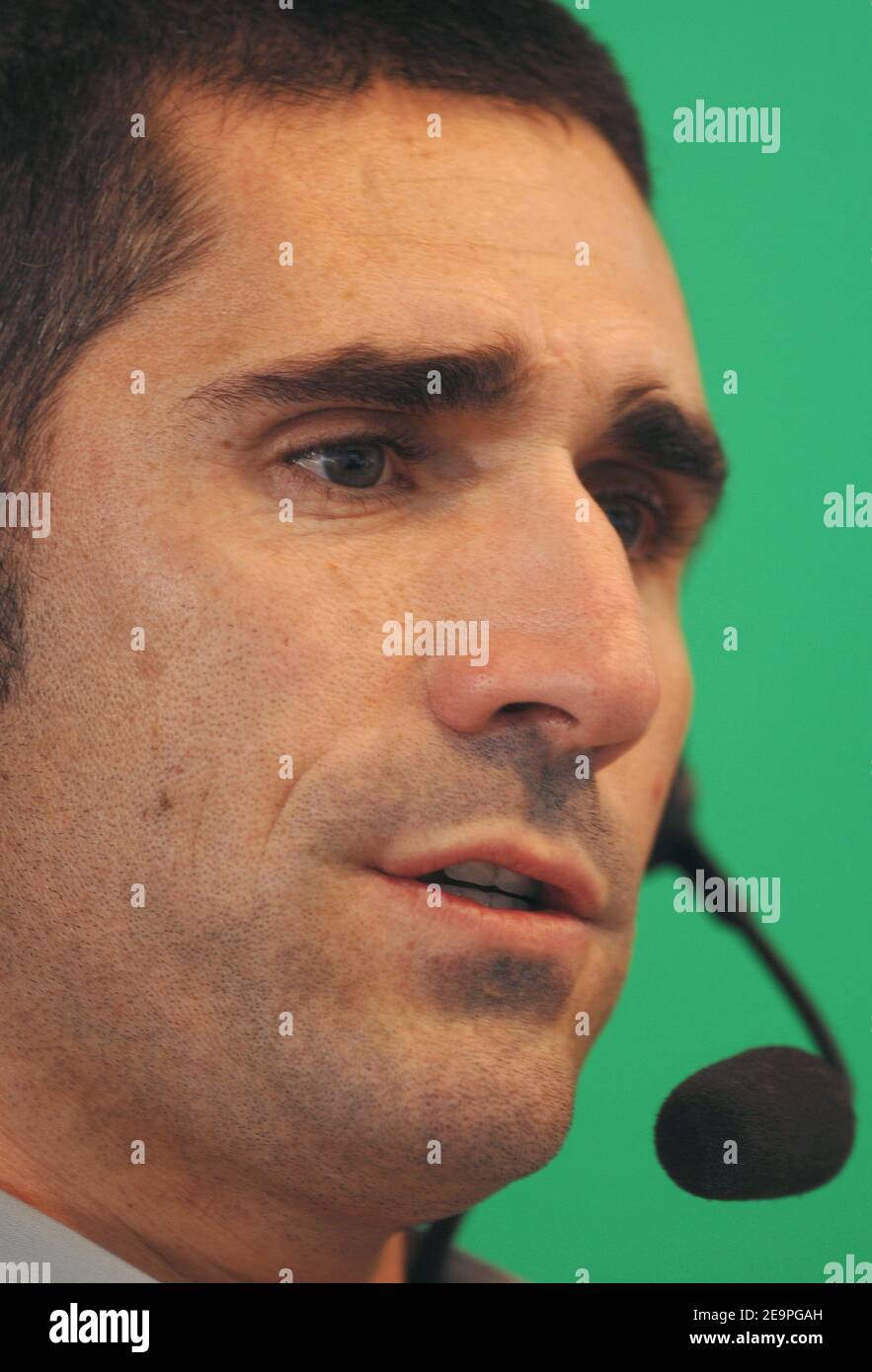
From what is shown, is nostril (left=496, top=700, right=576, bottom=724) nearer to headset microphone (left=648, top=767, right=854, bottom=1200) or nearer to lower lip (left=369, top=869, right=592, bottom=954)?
lower lip (left=369, top=869, right=592, bottom=954)

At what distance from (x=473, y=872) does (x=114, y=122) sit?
693 mm

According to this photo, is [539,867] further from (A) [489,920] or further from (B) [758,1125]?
(B) [758,1125]

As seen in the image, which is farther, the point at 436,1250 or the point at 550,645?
the point at 436,1250

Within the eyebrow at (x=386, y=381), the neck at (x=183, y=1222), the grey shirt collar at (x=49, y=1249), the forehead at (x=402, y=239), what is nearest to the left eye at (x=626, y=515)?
the forehead at (x=402, y=239)

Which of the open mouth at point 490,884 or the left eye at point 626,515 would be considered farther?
the left eye at point 626,515

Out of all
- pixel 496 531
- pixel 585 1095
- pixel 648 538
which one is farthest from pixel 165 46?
pixel 585 1095

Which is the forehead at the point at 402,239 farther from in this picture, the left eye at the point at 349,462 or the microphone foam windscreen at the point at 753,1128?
the microphone foam windscreen at the point at 753,1128

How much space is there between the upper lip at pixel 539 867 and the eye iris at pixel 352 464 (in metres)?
0.32

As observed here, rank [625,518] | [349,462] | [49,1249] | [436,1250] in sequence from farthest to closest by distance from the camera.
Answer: [436,1250]
[625,518]
[349,462]
[49,1249]

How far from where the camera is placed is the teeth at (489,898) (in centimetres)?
131

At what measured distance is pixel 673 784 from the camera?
1824 millimetres

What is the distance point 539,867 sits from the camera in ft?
4.28

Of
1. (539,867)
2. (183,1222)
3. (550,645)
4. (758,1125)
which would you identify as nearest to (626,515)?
(550,645)
